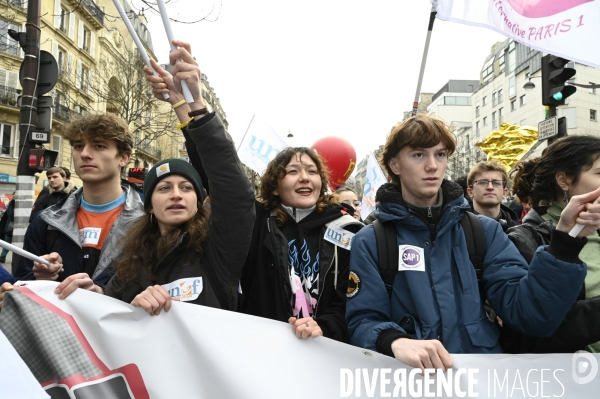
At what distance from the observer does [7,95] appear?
2903cm

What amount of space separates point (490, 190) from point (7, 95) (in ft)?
107

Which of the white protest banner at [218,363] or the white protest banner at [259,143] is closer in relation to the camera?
the white protest banner at [218,363]

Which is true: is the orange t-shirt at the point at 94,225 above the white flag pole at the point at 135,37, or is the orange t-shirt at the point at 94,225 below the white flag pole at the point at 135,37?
below

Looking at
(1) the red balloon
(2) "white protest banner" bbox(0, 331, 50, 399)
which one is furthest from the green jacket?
(1) the red balloon

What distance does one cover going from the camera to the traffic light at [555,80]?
19.9ft

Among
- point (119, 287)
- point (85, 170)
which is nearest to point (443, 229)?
point (119, 287)

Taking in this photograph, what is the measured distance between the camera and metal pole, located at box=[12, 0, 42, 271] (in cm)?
→ 629

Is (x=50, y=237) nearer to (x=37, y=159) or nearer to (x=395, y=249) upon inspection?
(x=395, y=249)

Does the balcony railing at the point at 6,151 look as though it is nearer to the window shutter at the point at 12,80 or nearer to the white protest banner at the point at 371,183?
the window shutter at the point at 12,80

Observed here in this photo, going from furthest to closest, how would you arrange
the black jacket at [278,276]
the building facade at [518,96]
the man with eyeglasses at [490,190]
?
the building facade at [518,96] < the man with eyeglasses at [490,190] < the black jacket at [278,276]

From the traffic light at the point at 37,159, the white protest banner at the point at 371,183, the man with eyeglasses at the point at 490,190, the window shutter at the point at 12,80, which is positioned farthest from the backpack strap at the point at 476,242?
the window shutter at the point at 12,80

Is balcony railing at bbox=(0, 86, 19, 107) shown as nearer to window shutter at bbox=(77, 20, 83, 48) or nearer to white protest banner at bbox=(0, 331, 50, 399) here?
window shutter at bbox=(77, 20, 83, 48)

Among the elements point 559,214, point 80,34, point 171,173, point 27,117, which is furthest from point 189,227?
point 80,34

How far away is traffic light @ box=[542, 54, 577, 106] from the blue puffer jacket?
16.7ft
